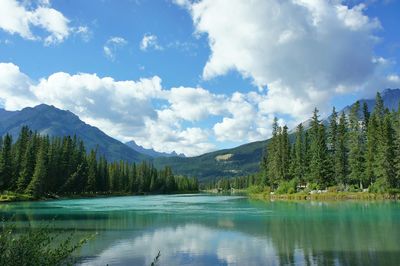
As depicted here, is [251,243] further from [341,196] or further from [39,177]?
[39,177]

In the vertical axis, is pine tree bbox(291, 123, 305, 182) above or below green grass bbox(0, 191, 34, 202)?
above

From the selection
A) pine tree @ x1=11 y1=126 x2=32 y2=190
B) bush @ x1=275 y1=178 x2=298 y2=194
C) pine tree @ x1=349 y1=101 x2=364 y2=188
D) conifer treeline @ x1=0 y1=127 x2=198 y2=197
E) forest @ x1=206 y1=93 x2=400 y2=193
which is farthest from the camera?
pine tree @ x1=11 y1=126 x2=32 y2=190

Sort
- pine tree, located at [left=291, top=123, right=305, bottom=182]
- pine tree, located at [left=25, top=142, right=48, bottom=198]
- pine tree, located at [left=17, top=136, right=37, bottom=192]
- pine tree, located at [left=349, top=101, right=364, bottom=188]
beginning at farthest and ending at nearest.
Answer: pine tree, located at [left=17, top=136, right=37, bottom=192] → pine tree, located at [left=291, top=123, right=305, bottom=182] → pine tree, located at [left=25, top=142, right=48, bottom=198] → pine tree, located at [left=349, top=101, right=364, bottom=188]

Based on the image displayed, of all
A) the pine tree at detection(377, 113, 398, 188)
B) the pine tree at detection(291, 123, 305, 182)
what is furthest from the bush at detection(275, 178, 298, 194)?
the pine tree at detection(377, 113, 398, 188)

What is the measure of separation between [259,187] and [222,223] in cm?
8757

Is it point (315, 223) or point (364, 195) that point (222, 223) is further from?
point (364, 195)

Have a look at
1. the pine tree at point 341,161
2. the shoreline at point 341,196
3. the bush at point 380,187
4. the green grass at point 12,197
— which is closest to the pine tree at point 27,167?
the green grass at point 12,197

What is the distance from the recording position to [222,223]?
148 ft

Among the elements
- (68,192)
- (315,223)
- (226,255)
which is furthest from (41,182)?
(226,255)

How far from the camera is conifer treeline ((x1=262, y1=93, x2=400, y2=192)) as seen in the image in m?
85.4

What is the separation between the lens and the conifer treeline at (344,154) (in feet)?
280

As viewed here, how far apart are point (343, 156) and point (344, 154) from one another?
74 cm

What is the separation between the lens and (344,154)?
10031cm

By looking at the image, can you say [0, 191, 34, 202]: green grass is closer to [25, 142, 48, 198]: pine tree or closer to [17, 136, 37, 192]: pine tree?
[25, 142, 48, 198]: pine tree
